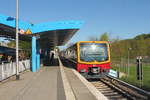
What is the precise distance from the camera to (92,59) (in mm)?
16891

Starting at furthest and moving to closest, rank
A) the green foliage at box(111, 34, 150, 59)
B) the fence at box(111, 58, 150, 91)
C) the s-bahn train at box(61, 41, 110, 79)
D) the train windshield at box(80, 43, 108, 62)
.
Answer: the green foliage at box(111, 34, 150, 59)
the train windshield at box(80, 43, 108, 62)
the s-bahn train at box(61, 41, 110, 79)
the fence at box(111, 58, 150, 91)

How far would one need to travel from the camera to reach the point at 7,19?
16.0 meters

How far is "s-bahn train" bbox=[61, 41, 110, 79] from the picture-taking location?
16.8m

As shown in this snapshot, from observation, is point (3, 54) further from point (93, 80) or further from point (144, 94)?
point (144, 94)

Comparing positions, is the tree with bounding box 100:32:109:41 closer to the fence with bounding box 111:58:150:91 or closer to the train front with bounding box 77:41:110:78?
the fence with bounding box 111:58:150:91

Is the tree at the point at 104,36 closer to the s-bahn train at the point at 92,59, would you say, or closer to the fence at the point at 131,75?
the fence at the point at 131,75

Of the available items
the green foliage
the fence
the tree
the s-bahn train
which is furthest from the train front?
the tree

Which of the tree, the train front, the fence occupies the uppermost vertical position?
the tree

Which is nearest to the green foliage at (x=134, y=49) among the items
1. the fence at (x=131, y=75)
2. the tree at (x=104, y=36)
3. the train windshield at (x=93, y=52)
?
the tree at (x=104, y=36)

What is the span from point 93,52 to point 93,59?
59cm

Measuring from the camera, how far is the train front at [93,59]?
16750 millimetres

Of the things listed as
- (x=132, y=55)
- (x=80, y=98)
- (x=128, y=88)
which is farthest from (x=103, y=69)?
(x=132, y=55)

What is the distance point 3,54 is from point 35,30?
12.3 meters

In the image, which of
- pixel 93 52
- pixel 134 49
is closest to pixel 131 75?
pixel 93 52
